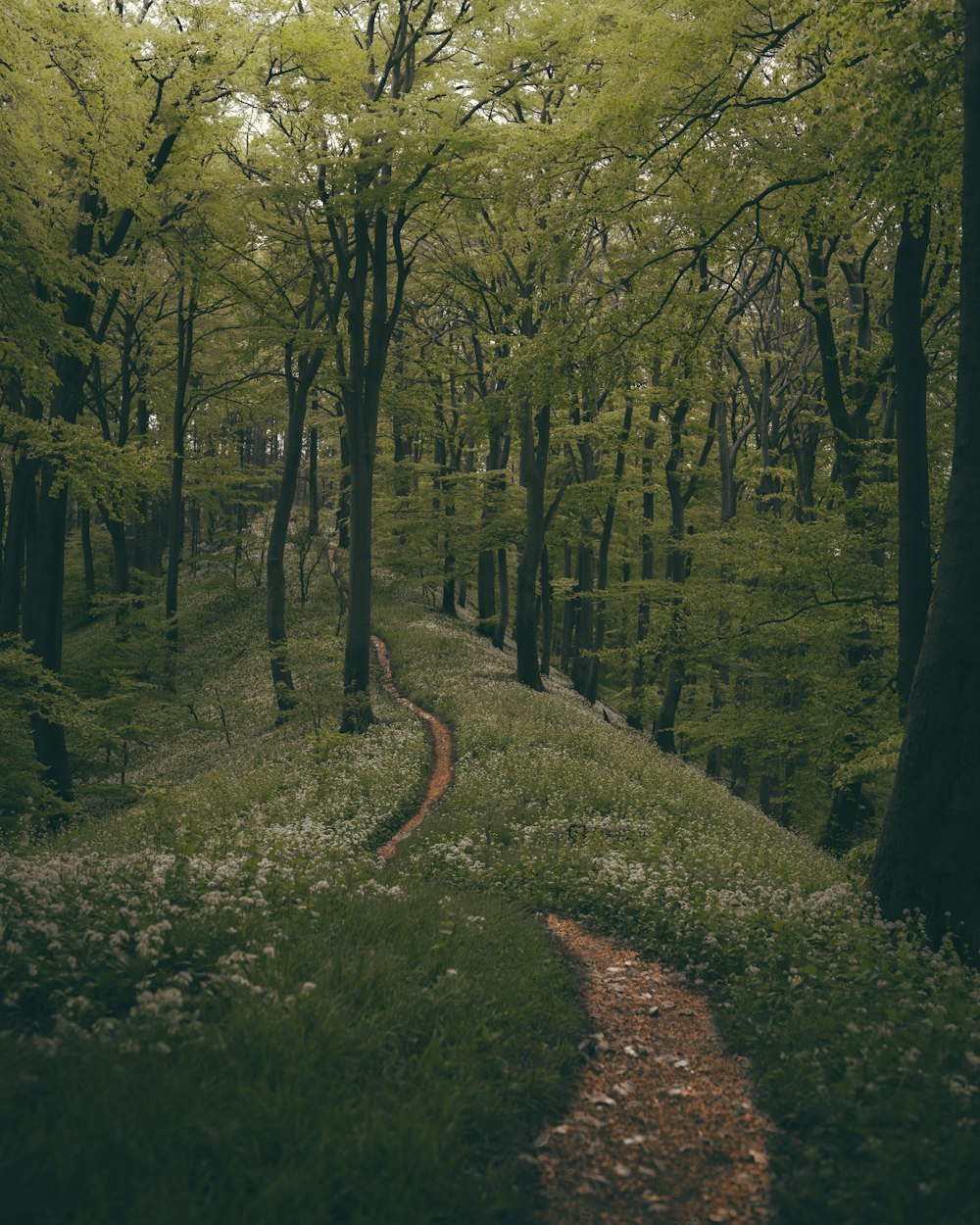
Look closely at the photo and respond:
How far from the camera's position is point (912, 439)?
11305mm

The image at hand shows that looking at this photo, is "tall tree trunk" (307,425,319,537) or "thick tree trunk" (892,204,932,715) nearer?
"thick tree trunk" (892,204,932,715)

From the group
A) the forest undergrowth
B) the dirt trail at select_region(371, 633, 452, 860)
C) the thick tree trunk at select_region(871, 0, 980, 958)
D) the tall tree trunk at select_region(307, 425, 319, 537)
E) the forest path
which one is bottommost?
the dirt trail at select_region(371, 633, 452, 860)

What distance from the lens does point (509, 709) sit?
19.0 m

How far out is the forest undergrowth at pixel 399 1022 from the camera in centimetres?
366

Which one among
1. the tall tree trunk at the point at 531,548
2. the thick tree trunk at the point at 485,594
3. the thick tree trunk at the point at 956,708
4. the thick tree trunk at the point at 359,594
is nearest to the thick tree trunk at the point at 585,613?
the thick tree trunk at the point at 485,594

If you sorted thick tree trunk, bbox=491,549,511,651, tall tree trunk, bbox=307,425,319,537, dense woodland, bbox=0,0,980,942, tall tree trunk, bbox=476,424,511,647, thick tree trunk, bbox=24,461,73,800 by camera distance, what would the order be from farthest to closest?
tall tree trunk, bbox=307,425,319,537 → thick tree trunk, bbox=491,549,511,651 → tall tree trunk, bbox=476,424,511,647 → thick tree trunk, bbox=24,461,73,800 → dense woodland, bbox=0,0,980,942

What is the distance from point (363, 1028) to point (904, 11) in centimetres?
1095

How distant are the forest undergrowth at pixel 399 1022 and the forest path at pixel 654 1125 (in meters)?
0.17

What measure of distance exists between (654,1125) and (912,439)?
983cm

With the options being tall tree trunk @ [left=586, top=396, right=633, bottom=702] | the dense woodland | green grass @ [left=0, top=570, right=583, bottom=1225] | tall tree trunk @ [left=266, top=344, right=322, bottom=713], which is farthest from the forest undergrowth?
tall tree trunk @ [left=586, top=396, right=633, bottom=702]

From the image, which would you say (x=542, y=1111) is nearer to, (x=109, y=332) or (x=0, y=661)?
(x=0, y=661)

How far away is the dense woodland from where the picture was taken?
10648 millimetres

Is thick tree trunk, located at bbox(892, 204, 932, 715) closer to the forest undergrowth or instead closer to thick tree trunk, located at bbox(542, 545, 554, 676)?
the forest undergrowth

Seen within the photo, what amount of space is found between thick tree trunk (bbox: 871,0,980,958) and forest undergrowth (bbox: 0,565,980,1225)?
0.62 meters
